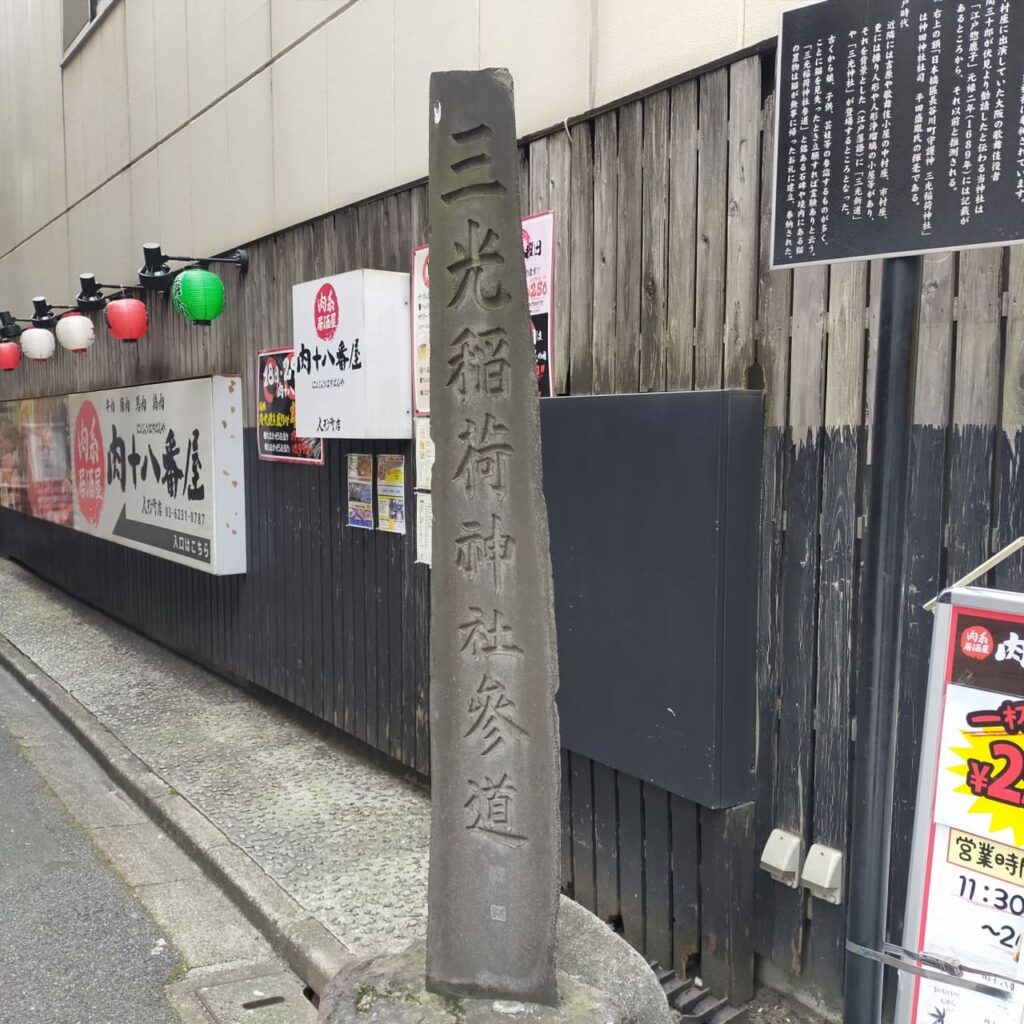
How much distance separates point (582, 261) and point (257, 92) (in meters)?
4.72

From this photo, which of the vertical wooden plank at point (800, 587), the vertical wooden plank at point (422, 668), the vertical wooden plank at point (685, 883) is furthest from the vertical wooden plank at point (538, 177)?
the vertical wooden plank at point (685, 883)

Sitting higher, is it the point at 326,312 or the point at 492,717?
the point at 326,312

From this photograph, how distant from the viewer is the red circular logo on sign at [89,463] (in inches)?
471

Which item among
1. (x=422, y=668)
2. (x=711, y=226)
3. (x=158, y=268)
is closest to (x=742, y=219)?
(x=711, y=226)

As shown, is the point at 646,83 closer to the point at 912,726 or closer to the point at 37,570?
the point at 912,726

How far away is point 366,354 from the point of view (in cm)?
630

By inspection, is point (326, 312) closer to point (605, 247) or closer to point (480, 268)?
point (605, 247)

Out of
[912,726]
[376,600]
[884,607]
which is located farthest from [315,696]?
[884,607]

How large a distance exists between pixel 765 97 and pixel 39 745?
25.4ft

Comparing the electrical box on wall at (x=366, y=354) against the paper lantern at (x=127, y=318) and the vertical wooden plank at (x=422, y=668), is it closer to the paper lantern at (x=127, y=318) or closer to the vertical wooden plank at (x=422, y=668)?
the vertical wooden plank at (x=422, y=668)

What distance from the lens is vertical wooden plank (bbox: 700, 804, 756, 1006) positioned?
436cm

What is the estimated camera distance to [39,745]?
8414mm

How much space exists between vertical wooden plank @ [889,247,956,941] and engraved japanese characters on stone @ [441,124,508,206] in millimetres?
1709

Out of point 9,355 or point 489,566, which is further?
point 9,355
